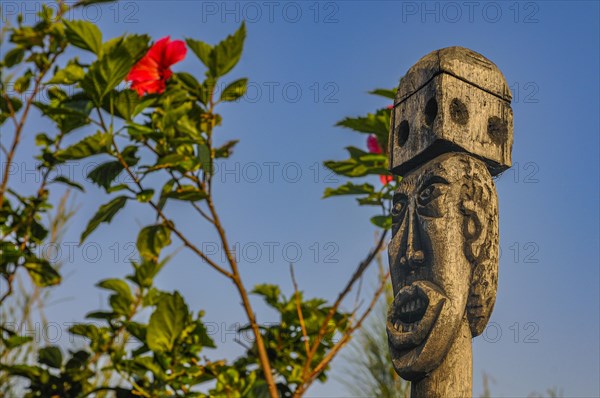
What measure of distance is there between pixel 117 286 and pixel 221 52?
132 centimetres

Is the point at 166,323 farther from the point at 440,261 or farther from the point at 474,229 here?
the point at 474,229

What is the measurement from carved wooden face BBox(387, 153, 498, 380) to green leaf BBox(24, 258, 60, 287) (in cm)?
194

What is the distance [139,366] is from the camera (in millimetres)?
4082

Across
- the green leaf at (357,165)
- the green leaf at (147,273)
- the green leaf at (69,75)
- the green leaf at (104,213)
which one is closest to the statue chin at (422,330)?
the green leaf at (357,165)

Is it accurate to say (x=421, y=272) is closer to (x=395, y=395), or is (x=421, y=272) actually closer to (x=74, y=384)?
(x=74, y=384)

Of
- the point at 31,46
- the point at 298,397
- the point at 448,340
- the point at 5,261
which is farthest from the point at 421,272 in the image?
the point at 31,46

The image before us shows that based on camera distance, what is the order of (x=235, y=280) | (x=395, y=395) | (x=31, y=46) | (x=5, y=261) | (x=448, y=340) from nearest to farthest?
(x=448, y=340), (x=235, y=280), (x=5, y=261), (x=31, y=46), (x=395, y=395)

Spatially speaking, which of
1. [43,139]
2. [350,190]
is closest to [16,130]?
[43,139]

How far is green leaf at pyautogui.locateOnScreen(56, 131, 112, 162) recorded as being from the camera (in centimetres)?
372

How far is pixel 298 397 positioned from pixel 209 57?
1637mm

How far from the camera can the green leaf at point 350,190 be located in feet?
14.3

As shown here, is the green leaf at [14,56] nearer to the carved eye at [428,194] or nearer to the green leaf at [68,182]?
the green leaf at [68,182]

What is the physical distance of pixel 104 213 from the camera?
379cm

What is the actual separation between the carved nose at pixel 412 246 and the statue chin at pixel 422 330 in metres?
0.10
